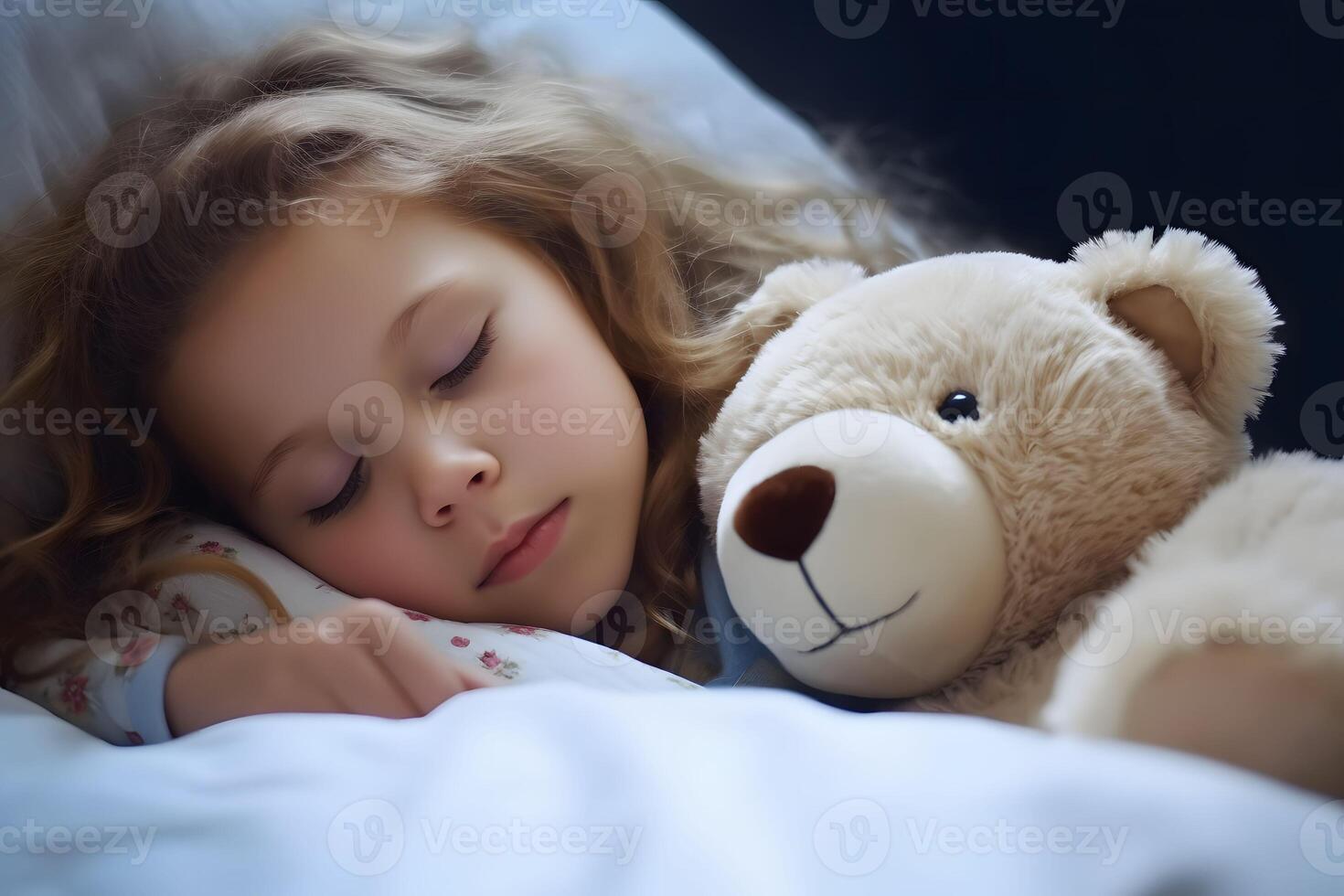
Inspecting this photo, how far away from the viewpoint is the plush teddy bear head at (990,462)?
615 millimetres

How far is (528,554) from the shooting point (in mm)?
845

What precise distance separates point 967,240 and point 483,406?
599mm

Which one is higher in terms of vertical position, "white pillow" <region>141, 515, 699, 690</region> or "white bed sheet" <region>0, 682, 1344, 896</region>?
"white bed sheet" <region>0, 682, 1344, 896</region>

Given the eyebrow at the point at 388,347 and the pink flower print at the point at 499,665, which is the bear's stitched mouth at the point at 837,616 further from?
the eyebrow at the point at 388,347

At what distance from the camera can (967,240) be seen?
112 centimetres

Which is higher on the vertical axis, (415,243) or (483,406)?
(415,243)

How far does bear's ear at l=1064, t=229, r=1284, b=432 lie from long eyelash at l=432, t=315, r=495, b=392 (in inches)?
18.5

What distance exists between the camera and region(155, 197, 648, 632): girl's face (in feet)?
2.69

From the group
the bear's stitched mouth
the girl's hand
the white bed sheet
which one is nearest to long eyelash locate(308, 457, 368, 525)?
the girl's hand

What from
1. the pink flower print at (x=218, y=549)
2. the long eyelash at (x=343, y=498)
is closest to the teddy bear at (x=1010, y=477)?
the long eyelash at (x=343, y=498)

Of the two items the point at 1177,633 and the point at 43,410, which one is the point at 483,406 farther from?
the point at 1177,633

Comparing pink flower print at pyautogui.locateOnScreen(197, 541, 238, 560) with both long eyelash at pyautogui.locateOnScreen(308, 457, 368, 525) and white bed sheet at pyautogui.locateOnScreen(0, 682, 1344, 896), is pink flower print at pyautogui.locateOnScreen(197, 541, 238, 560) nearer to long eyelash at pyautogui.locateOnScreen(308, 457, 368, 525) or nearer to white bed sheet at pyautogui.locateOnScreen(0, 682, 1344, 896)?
long eyelash at pyautogui.locateOnScreen(308, 457, 368, 525)

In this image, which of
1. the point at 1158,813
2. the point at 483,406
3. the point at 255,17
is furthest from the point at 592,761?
the point at 255,17

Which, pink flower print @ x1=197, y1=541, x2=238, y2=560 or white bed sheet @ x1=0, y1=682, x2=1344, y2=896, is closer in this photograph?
white bed sheet @ x1=0, y1=682, x2=1344, y2=896
